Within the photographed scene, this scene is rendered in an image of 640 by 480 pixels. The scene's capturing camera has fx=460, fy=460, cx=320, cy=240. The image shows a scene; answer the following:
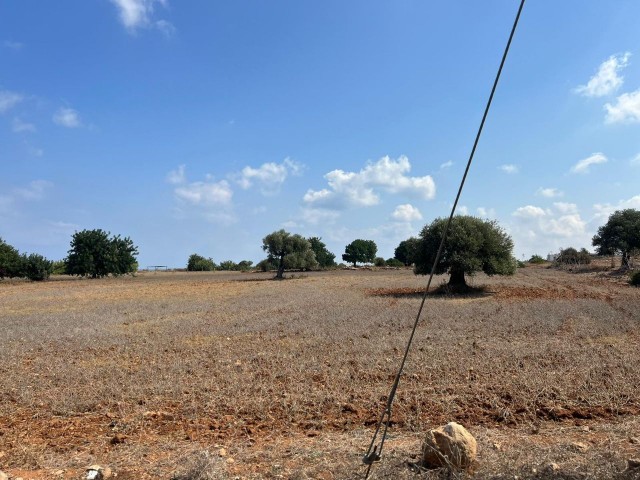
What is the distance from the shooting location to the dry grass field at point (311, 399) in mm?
4582

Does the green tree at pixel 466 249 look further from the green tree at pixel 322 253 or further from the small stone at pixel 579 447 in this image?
the green tree at pixel 322 253

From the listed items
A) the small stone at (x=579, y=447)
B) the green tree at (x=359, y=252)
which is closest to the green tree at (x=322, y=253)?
the green tree at (x=359, y=252)

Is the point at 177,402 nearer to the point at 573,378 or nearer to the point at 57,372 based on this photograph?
the point at 57,372

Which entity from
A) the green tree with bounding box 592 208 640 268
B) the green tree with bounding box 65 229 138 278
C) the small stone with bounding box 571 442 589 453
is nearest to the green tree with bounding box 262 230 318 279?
the green tree with bounding box 65 229 138 278

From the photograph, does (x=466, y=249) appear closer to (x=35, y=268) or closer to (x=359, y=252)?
(x=35, y=268)

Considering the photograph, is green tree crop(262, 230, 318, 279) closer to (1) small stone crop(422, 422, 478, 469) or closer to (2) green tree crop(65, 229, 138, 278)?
(2) green tree crop(65, 229, 138, 278)

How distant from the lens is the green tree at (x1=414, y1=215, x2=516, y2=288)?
26.8 metres

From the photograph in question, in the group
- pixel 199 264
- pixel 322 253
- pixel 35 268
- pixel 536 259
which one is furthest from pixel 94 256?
pixel 536 259

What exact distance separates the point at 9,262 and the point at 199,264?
3767 cm

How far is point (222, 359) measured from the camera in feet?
32.6

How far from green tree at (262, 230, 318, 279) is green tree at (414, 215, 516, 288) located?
27185mm

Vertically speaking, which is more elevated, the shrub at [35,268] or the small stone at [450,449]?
the shrub at [35,268]

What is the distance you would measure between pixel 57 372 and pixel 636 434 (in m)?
9.57

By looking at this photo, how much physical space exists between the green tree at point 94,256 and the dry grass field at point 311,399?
57.4 metres
